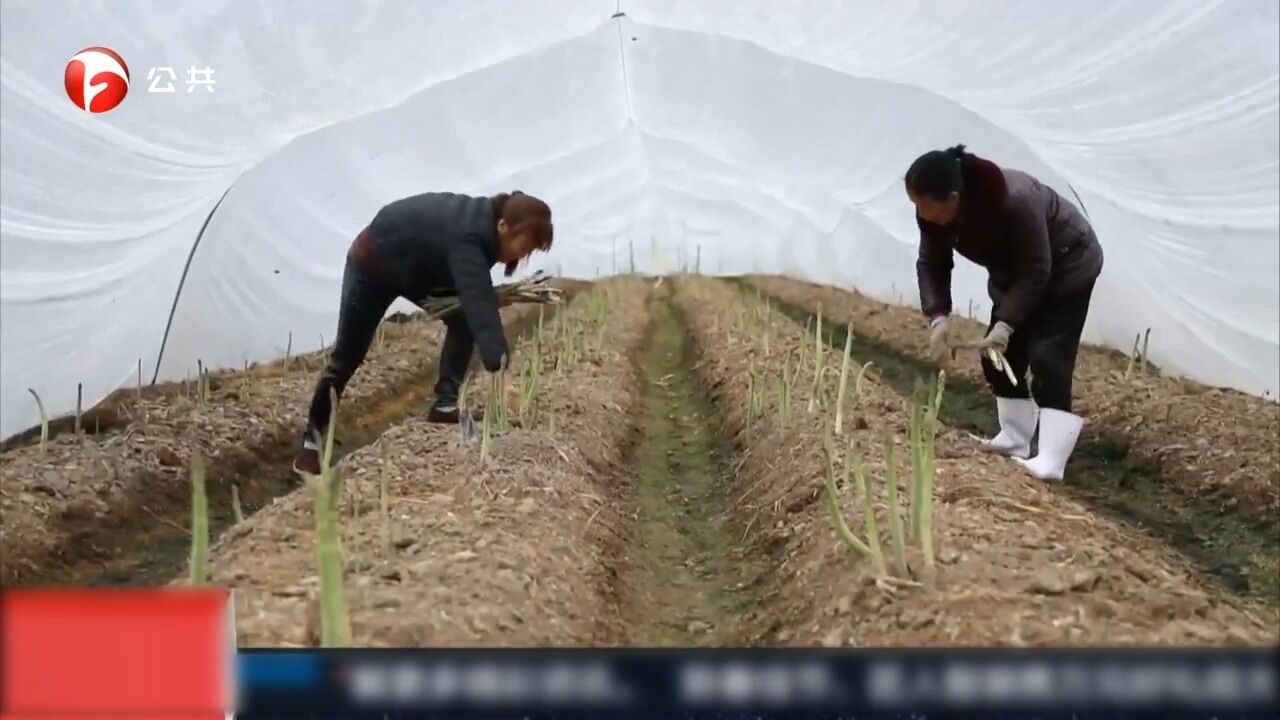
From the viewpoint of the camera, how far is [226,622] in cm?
109

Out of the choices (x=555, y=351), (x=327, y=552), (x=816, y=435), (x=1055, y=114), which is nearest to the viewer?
(x=327, y=552)

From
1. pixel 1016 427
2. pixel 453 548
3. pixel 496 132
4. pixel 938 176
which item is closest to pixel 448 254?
pixel 453 548

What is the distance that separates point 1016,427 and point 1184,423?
1.12ft

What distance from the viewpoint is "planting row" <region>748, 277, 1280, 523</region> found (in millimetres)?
1519

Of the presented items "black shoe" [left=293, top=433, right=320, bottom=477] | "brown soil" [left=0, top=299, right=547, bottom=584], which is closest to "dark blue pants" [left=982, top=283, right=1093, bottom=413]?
"brown soil" [left=0, top=299, right=547, bottom=584]

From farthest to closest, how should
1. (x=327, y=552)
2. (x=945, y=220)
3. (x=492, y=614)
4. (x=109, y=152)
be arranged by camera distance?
(x=109, y=152) → (x=945, y=220) → (x=492, y=614) → (x=327, y=552)

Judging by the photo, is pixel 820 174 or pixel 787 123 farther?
pixel 820 174

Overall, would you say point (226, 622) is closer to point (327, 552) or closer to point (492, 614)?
point (327, 552)

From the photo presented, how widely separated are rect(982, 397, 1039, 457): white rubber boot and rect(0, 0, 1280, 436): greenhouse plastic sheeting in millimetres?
333

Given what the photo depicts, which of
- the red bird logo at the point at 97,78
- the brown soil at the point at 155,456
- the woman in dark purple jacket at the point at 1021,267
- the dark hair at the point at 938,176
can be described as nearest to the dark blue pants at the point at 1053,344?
the woman in dark purple jacket at the point at 1021,267

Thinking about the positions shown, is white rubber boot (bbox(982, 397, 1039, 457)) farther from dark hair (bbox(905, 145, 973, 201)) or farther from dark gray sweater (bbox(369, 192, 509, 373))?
dark gray sweater (bbox(369, 192, 509, 373))

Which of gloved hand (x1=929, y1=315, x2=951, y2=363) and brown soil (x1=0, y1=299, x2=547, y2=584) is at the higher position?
gloved hand (x1=929, y1=315, x2=951, y2=363)

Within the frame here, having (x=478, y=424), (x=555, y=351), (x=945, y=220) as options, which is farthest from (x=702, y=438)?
(x=945, y=220)

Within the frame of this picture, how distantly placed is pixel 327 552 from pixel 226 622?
14cm
